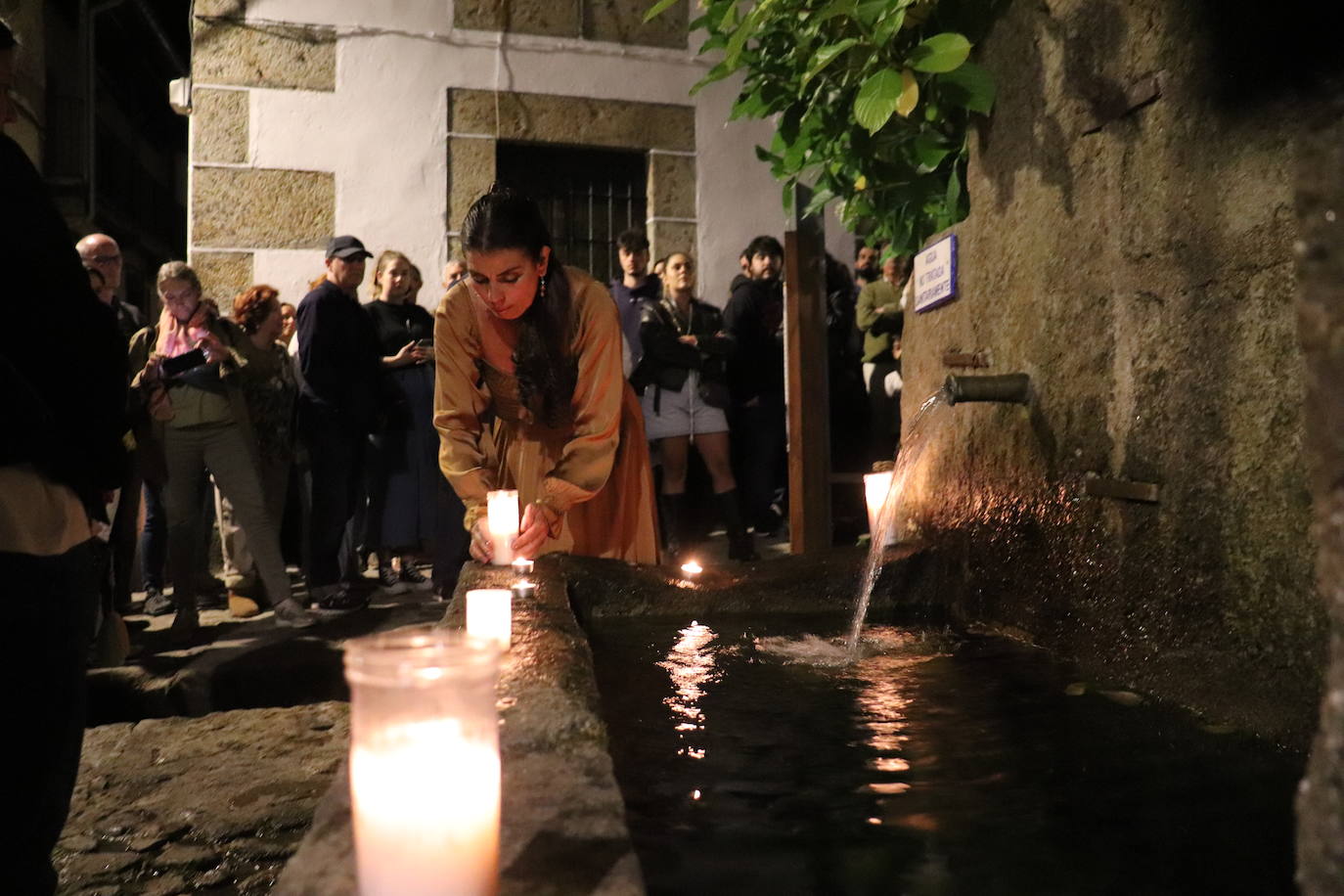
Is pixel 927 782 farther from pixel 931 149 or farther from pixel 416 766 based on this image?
pixel 931 149

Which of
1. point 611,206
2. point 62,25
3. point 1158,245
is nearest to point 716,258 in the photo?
point 611,206

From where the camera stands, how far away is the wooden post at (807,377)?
6430 mm

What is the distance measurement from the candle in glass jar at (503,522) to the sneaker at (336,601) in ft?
9.18

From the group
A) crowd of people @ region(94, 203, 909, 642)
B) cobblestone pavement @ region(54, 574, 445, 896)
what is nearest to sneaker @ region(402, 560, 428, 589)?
crowd of people @ region(94, 203, 909, 642)

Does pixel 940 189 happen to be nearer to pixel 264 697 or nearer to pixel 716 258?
pixel 264 697

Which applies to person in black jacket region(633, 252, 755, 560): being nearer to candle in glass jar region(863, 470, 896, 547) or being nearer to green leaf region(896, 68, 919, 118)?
candle in glass jar region(863, 470, 896, 547)

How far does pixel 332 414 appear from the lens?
20.1 feet

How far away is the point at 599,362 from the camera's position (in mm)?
3764

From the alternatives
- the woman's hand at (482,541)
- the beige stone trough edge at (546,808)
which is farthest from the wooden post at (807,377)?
the beige stone trough edge at (546,808)

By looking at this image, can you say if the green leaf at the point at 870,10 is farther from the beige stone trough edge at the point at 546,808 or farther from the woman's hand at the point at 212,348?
the woman's hand at the point at 212,348

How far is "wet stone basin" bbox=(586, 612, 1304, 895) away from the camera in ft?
5.81

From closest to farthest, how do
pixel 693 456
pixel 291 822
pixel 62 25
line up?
pixel 291 822 → pixel 693 456 → pixel 62 25

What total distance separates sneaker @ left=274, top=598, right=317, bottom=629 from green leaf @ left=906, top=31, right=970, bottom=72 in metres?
4.03

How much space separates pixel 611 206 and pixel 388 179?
6.19 feet
